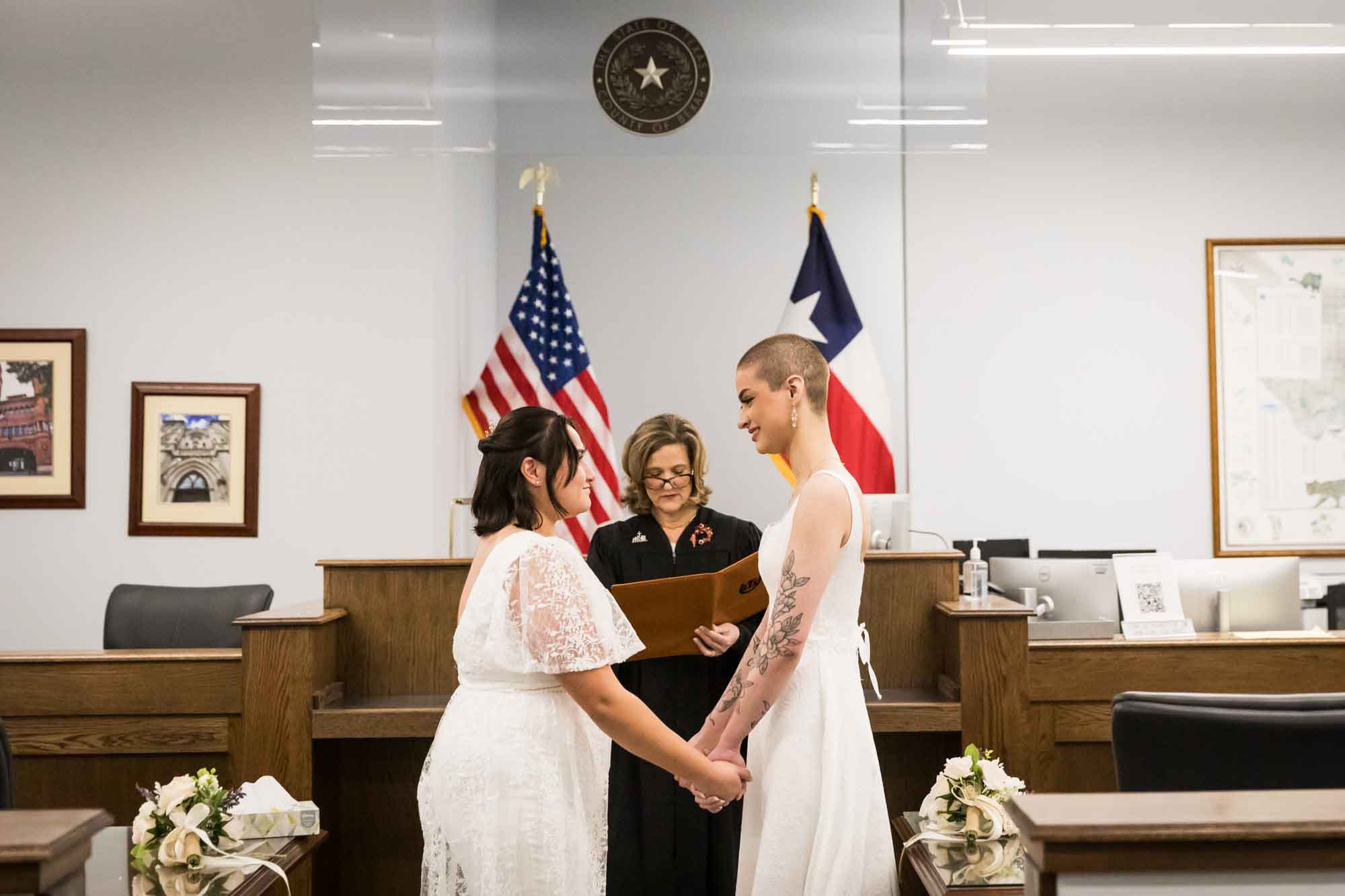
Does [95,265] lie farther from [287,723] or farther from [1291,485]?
[1291,485]

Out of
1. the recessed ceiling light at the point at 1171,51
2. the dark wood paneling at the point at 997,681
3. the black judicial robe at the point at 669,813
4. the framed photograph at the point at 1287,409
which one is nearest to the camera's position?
the black judicial robe at the point at 669,813

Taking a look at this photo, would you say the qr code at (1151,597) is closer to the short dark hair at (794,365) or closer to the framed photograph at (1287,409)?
the short dark hair at (794,365)

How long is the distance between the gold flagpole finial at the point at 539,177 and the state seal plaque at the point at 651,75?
449 millimetres

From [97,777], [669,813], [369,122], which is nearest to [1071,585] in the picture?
[669,813]

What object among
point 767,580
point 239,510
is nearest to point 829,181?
point 239,510

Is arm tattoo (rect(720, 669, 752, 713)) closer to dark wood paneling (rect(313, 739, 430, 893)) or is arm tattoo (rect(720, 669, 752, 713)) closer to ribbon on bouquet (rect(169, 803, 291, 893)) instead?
ribbon on bouquet (rect(169, 803, 291, 893))

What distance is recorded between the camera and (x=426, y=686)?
3.55 meters

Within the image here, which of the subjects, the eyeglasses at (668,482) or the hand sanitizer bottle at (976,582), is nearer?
the eyeglasses at (668,482)

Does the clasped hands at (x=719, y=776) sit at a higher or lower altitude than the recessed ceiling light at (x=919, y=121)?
lower

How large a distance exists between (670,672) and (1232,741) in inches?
60.6

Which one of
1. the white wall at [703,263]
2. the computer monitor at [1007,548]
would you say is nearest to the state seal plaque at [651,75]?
the white wall at [703,263]

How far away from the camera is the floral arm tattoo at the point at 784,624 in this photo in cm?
211

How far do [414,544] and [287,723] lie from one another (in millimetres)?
2146

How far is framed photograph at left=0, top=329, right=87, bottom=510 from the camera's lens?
5.36m
